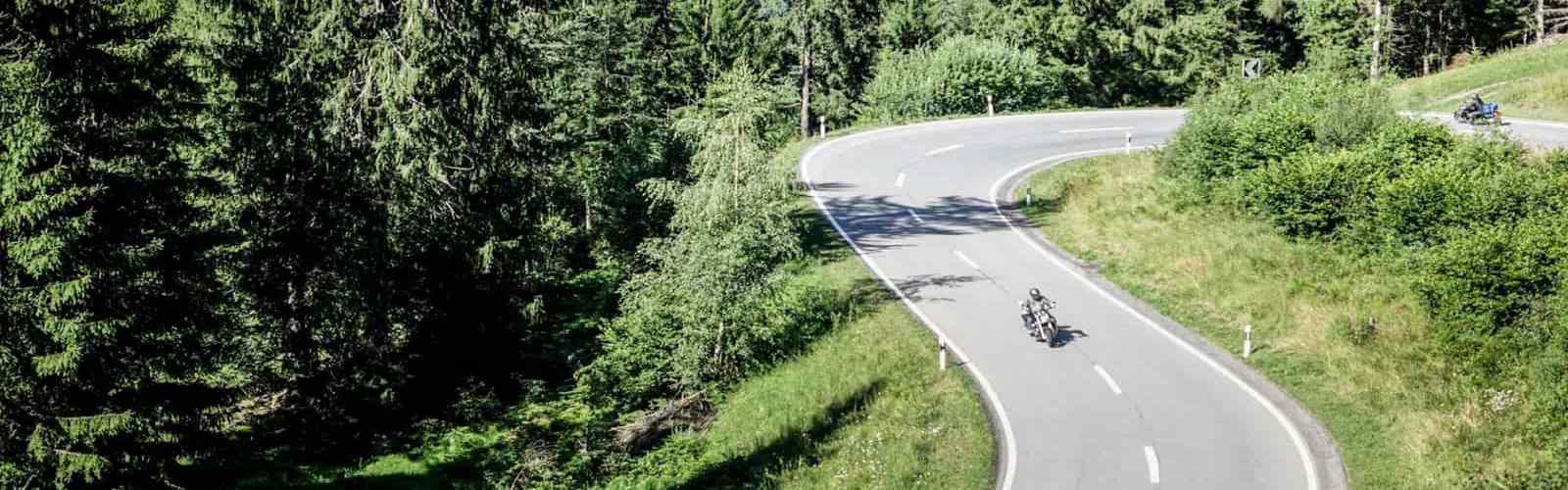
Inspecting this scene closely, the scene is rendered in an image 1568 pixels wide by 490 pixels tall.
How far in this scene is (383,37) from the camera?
19.2m

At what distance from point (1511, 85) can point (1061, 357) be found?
30619 mm

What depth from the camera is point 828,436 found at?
18.9 meters

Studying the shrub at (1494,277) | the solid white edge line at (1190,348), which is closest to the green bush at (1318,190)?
the shrub at (1494,277)

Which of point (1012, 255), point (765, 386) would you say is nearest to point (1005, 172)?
point (1012, 255)

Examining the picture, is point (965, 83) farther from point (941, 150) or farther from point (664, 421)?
point (664, 421)

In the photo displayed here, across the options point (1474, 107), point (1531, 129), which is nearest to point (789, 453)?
point (1474, 107)

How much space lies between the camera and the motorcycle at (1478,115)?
32.4 meters

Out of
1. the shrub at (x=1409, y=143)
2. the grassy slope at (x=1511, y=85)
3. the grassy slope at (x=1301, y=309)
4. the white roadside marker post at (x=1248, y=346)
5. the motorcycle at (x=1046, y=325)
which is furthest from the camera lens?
the grassy slope at (x=1511, y=85)

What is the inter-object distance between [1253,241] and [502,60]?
59.0 ft

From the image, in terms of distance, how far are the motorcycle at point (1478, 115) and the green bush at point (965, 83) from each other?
19.5 m

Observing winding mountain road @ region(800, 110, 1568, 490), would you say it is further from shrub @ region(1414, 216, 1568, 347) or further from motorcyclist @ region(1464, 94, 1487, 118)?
shrub @ region(1414, 216, 1568, 347)

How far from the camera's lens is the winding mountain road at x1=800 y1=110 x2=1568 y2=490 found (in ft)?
53.8

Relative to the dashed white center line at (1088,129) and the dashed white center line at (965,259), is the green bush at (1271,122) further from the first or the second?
the dashed white center line at (1088,129)

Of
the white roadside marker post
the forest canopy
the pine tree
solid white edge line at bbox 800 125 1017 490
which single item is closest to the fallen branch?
the forest canopy
